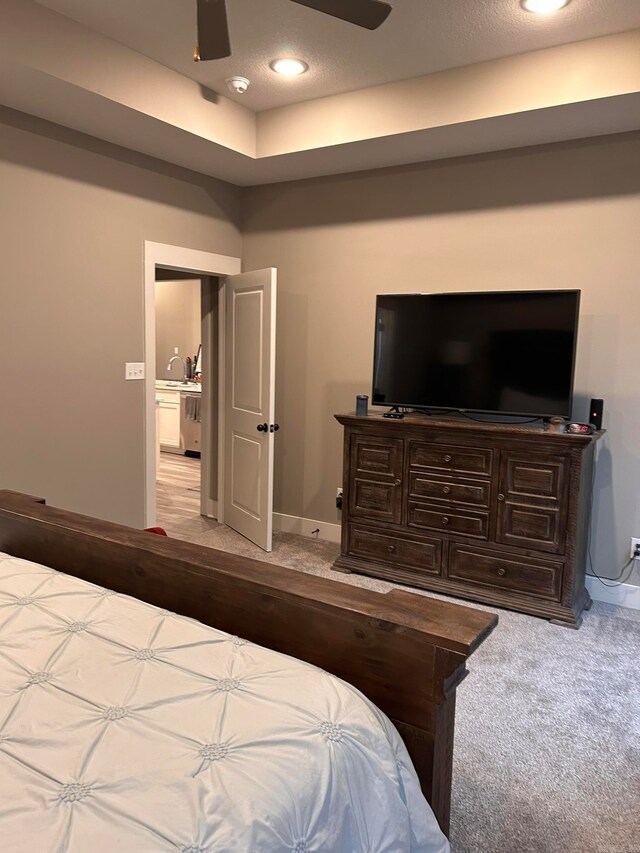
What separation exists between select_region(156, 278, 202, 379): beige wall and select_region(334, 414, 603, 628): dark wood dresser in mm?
4816

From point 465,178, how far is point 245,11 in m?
1.67

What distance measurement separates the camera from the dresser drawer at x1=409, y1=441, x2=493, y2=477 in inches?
132

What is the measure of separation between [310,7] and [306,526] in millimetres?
3388

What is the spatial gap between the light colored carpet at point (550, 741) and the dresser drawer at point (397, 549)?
1.79ft

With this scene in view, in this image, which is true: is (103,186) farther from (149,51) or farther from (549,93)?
(549,93)

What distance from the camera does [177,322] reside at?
321 inches

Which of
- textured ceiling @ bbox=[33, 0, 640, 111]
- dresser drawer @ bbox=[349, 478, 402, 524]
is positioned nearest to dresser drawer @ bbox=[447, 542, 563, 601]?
dresser drawer @ bbox=[349, 478, 402, 524]

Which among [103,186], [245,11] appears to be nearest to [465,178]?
[245,11]

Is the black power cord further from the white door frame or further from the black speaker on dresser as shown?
the white door frame

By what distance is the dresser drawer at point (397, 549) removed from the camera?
141 inches

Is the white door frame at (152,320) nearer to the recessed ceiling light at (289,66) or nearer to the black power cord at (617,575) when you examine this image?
the recessed ceiling light at (289,66)

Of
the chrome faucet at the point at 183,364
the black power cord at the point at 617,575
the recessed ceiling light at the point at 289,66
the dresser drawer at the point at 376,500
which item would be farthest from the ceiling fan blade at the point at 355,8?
the chrome faucet at the point at 183,364

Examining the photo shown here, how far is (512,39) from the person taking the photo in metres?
2.84

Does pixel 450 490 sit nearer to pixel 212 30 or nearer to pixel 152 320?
pixel 152 320
